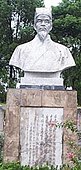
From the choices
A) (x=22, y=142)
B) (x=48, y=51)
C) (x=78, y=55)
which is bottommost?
(x=78, y=55)

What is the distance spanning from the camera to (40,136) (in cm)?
681

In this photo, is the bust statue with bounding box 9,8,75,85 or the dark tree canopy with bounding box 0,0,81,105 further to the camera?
the dark tree canopy with bounding box 0,0,81,105

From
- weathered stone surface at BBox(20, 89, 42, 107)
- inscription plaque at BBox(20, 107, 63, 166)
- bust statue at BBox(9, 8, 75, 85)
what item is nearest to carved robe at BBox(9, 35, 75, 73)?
bust statue at BBox(9, 8, 75, 85)

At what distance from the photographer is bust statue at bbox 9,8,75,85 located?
7.13m

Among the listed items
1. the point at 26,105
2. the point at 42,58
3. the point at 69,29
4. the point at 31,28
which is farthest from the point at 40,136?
the point at 69,29

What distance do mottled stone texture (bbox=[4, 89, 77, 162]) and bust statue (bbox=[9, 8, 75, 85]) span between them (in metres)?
0.24

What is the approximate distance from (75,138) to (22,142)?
2.78 ft

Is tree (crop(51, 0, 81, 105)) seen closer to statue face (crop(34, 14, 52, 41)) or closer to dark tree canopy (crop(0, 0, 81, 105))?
dark tree canopy (crop(0, 0, 81, 105))

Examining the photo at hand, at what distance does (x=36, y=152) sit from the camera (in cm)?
684

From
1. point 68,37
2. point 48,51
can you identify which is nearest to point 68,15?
point 68,37

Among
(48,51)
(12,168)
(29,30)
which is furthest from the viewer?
(29,30)

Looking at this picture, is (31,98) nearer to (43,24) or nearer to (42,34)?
(42,34)

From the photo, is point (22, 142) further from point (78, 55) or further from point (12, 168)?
point (78, 55)

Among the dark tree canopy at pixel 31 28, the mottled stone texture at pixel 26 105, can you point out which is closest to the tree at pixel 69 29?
the dark tree canopy at pixel 31 28
